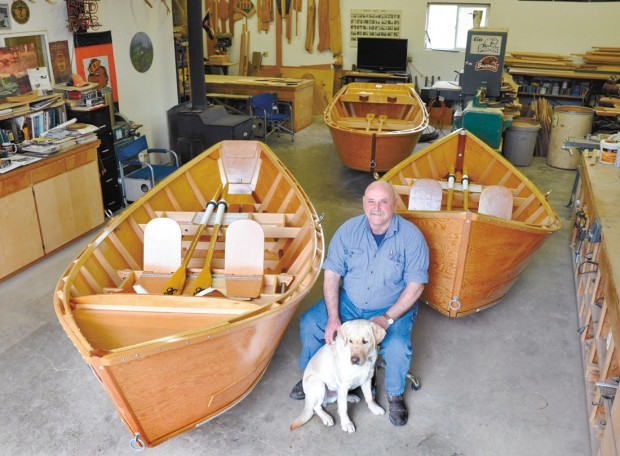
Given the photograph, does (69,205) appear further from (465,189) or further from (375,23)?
(375,23)

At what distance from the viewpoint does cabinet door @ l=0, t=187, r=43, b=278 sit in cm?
426

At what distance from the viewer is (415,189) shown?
173 inches

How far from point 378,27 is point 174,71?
4.64 metres

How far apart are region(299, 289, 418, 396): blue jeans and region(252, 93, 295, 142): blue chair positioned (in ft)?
19.2

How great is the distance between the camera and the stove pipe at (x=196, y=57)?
6.90 meters

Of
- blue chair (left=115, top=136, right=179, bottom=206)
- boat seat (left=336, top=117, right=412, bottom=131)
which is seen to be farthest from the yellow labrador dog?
boat seat (left=336, top=117, right=412, bottom=131)

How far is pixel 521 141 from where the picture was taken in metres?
7.52

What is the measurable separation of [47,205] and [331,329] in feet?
9.57

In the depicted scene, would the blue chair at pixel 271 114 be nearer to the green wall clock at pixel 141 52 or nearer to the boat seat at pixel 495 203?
the green wall clock at pixel 141 52

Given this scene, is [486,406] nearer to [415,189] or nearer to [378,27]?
[415,189]

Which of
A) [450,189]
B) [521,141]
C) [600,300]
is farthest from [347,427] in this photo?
[521,141]

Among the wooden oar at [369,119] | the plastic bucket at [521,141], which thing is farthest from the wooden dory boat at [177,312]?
the plastic bucket at [521,141]

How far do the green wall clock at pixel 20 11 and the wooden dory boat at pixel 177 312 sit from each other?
2106mm

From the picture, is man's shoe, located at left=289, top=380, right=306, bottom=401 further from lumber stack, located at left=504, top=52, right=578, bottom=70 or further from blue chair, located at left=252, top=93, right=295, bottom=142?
lumber stack, located at left=504, top=52, right=578, bottom=70
